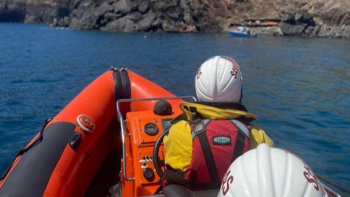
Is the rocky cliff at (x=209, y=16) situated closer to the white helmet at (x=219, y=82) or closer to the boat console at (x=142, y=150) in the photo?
the boat console at (x=142, y=150)

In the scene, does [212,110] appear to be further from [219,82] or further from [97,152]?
[97,152]

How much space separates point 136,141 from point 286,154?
2.25m

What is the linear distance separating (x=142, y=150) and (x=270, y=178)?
2.28 m

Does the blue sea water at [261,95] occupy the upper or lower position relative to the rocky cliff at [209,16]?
upper

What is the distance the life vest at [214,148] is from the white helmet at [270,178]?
2.46 feet

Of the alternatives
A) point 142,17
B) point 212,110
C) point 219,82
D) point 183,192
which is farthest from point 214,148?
point 142,17

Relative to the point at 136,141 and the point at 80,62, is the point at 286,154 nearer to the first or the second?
the point at 136,141

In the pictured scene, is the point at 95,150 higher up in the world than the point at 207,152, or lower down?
lower down

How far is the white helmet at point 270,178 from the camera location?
153cm

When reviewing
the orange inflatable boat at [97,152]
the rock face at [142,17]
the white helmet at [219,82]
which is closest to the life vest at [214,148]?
the orange inflatable boat at [97,152]

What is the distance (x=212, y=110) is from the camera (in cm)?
258

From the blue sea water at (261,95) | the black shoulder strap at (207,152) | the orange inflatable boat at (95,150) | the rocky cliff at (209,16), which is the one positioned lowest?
the rocky cliff at (209,16)

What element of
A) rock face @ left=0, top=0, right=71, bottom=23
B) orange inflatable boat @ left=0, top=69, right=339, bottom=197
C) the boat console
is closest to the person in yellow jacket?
orange inflatable boat @ left=0, top=69, right=339, bottom=197

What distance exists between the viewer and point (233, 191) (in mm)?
1620
